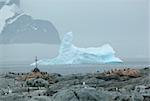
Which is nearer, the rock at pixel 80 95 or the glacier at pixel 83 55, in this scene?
the rock at pixel 80 95

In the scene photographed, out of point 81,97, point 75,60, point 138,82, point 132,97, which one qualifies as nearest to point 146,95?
point 132,97

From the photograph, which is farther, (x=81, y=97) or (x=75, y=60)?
(x=75, y=60)

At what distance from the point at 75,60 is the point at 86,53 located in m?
1.47

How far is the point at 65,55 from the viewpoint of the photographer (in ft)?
158

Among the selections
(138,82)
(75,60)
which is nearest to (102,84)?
(138,82)

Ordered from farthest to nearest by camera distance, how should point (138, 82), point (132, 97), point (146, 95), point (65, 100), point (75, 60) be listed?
point (75, 60), point (138, 82), point (146, 95), point (132, 97), point (65, 100)

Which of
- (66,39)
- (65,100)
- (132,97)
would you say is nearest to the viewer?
(65,100)

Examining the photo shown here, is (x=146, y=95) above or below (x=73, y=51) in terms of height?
below

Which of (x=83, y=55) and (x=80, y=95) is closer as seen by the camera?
(x=80, y=95)

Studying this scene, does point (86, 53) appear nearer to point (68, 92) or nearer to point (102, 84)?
point (102, 84)

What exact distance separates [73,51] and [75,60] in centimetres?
146

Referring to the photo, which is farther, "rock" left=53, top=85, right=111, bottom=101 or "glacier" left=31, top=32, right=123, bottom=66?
"glacier" left=31, top=32, right=123, bottom=66

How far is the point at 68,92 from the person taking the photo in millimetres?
10141

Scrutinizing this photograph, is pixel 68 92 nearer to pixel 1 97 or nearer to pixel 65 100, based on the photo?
pixel 65 100
